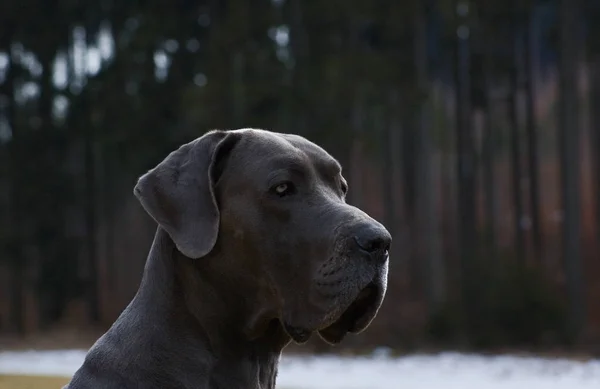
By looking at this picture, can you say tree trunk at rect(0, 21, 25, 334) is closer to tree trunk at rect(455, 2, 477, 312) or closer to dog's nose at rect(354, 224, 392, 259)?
tree trunk at rect(455, 2, 477, 312)

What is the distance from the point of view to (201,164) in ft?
12.8

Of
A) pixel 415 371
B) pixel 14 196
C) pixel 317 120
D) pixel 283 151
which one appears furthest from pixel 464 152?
pixel 283 151

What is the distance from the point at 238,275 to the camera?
3.79m

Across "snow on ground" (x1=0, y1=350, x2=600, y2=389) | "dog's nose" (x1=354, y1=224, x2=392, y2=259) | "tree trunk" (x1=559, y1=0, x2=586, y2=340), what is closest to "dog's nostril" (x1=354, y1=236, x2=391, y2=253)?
"dog's nose" (x1=354, y1=224, x2=392, y2=259)

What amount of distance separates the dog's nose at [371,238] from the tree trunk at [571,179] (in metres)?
19.5

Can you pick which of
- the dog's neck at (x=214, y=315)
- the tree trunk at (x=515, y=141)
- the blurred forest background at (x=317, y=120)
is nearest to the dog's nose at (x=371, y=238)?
the dog's neck at (x=214, y=315)

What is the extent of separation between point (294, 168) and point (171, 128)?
2207cm

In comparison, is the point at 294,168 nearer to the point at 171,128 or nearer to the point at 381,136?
the point at 171,128

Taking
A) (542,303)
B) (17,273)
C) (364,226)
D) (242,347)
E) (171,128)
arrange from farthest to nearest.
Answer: (17,273) → (171,128) → (542,303) → (242,347) → (364,226)

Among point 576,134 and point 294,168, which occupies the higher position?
point 294,168

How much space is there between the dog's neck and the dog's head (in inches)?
2.5

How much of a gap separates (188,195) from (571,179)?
19.7 m

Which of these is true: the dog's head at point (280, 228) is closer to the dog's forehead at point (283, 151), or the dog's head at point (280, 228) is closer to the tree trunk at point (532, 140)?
the dog's forehead at point (283, 151)

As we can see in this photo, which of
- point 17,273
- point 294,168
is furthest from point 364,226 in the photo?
point 17,273
